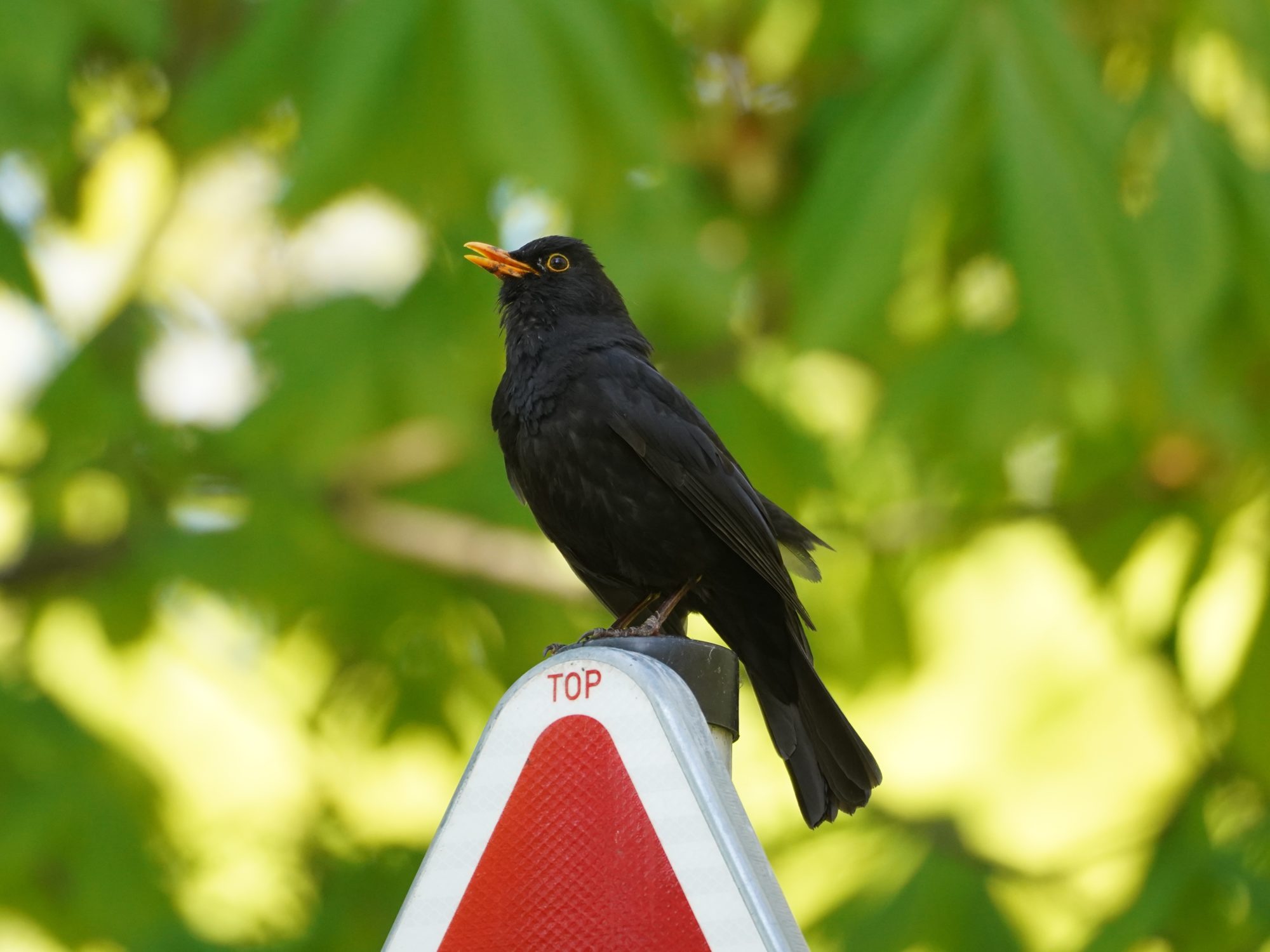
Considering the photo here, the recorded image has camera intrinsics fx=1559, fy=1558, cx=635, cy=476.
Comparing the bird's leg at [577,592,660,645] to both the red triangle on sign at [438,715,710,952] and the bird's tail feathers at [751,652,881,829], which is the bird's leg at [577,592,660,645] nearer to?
the bird's tail feathers at [751,652,881,829]

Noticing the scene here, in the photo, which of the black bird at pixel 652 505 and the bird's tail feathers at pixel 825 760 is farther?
the black bird at pixel 652 505

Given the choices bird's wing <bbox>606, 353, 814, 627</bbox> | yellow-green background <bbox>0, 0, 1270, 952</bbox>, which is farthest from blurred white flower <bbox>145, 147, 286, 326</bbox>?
bird's wing <bbox>606, 353, 814, 627</bbox>

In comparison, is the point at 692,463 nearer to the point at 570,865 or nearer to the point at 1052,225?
the point at 1052,225

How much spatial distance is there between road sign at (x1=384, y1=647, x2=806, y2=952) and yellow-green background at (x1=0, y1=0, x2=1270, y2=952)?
4.73 ft

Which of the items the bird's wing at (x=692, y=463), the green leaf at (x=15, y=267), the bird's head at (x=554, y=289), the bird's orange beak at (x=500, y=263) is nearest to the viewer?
the bird's wing at (x=692, y=463)

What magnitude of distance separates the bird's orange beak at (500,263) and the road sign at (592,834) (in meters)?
1.73

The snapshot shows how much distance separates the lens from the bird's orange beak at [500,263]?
11.6 ft

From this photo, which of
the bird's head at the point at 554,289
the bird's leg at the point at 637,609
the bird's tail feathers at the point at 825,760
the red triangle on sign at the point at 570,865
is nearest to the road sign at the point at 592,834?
the red triangle on sign at the point at 570,865

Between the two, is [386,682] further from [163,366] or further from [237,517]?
[163,366]

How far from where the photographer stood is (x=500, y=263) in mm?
3541

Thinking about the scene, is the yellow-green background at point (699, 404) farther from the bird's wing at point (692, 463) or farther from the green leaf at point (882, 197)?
the bird's wing at point (692, 463)

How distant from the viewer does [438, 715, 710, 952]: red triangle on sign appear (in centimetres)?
180

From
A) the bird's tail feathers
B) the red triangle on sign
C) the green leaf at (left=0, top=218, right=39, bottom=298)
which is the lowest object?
the red triangle on sign

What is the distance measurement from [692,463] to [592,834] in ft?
4.09
